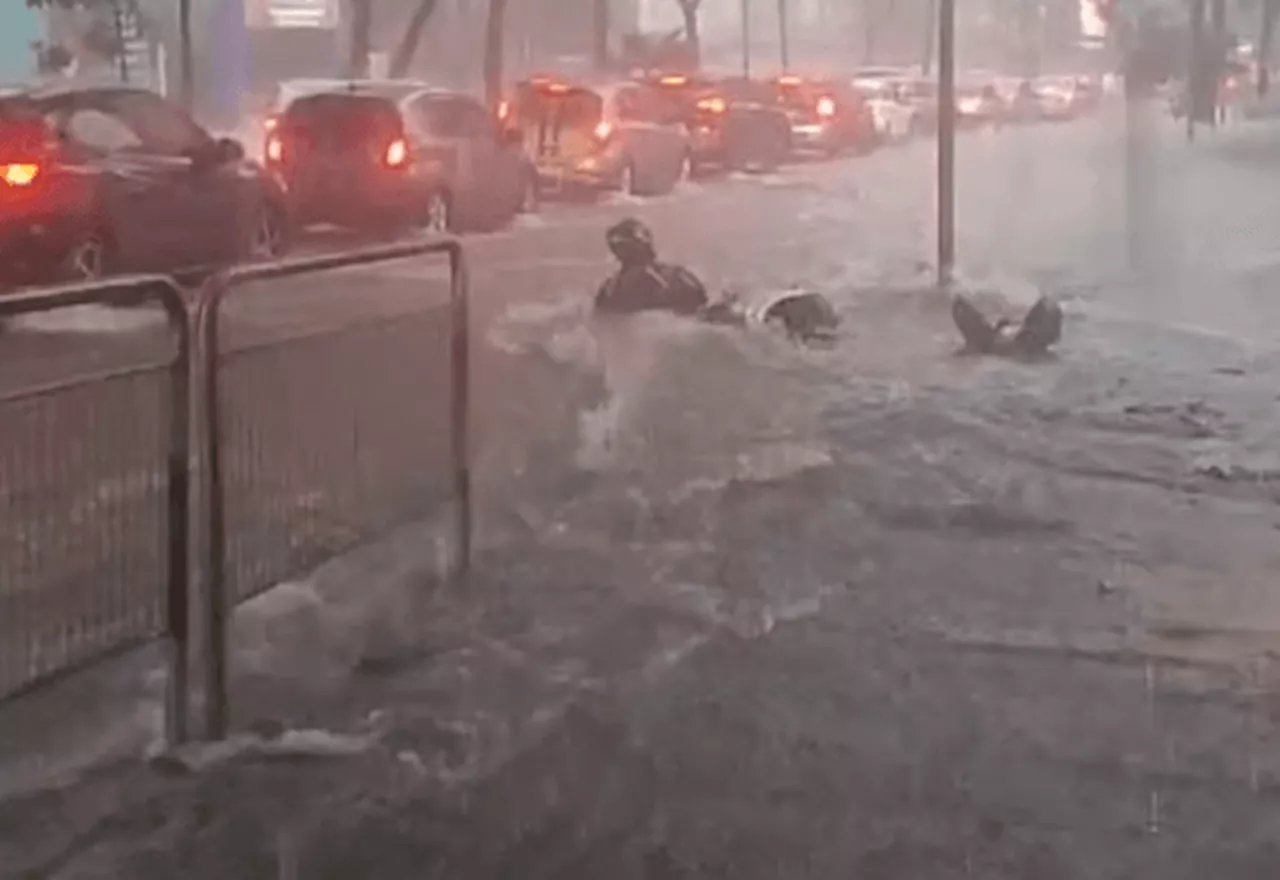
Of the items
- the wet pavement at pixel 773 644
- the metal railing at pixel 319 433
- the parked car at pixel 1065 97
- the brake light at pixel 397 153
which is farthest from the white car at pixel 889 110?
the metal railing at pixel 319 433

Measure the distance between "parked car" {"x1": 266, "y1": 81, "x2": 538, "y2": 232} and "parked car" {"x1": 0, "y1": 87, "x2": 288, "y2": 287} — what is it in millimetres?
1135

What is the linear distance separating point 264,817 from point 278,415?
1333 mm

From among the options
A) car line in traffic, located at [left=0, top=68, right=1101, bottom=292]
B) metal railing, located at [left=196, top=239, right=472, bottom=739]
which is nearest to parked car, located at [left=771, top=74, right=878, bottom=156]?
car line in traffic, located at [left=0, top=68, right=1101, bottom=292]

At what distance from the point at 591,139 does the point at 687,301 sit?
475 cm

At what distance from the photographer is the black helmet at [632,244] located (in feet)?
41.7

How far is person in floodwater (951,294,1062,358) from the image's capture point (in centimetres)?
1177

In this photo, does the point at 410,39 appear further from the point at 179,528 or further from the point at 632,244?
the point at 179,528

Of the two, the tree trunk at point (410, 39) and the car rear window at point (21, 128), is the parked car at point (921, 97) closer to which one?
the tree trunk at point (410, 39)

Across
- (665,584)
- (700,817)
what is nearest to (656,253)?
(665,584)

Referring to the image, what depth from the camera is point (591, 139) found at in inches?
671

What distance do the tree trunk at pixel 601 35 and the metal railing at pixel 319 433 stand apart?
368 inches

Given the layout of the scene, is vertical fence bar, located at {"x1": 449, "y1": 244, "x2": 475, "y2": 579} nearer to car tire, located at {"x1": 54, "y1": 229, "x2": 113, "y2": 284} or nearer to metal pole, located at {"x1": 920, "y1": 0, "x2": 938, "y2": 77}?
car tire, located at {"x1": 54, "y1": 229, "x2": 113, "y2": 284}

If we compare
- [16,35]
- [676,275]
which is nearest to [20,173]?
[16,35]

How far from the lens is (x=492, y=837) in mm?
4426
